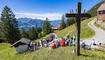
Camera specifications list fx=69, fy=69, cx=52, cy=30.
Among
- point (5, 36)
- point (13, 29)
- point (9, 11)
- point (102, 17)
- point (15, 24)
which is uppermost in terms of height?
point (9, 11)

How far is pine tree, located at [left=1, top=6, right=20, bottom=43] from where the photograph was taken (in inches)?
1134

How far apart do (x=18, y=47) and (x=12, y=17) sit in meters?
23.4

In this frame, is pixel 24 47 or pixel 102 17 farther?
pixel 102 17

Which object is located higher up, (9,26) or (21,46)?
(9,26)

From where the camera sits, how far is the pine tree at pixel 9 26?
28797 mm

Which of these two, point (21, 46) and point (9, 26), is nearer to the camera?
point (21, 46)

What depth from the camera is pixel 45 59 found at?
7.25 meters

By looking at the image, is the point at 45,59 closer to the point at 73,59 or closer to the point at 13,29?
the point at 73,59

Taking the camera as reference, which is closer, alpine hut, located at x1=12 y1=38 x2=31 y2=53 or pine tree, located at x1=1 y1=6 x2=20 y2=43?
alpine hut, located at x1=12 y1=38 x2=31 y2=53

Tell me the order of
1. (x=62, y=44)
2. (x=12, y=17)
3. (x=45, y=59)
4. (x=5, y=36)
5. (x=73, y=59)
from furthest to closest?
(x=12, y=17)
(x=5, y=36)
(x=62, y=44)
(x=45, y=59)
(x=73, y=59)

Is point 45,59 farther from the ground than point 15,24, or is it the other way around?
point 15,24

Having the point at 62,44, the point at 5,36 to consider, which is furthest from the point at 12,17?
the point at 62,44

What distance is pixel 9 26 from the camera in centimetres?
2959

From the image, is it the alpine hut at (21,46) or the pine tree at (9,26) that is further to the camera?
the pine tree at (9,26)
